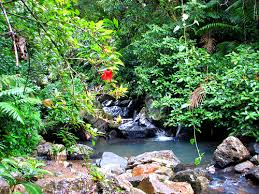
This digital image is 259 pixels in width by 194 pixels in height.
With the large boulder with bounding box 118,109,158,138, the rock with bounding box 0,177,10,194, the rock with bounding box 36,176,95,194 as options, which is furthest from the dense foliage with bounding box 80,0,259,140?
the rock with bounding box 0,177,10,194

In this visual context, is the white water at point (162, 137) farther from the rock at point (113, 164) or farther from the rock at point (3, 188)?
the rock at point (3, 188)

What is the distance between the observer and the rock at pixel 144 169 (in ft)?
19.2

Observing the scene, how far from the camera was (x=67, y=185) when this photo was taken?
10.8ft

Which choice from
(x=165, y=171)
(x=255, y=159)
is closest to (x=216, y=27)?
(x=255, y=159)

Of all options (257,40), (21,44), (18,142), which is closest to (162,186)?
(18,142)

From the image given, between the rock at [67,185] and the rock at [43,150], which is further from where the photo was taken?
the rock at [43,150]

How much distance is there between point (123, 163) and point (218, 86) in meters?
3.09

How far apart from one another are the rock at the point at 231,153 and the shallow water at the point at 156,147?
859 mm

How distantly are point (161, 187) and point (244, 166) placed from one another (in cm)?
215

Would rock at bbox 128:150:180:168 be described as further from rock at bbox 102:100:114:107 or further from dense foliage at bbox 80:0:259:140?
rock at bbox 102:100:114:107

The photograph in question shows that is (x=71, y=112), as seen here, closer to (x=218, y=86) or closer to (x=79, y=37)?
(x=79, y=37)

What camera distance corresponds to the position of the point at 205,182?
5.01m

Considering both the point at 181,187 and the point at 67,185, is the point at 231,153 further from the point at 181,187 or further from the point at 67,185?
the point at 67,185

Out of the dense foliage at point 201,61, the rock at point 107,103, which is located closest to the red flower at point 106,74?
the dense foliage at point 201,61
